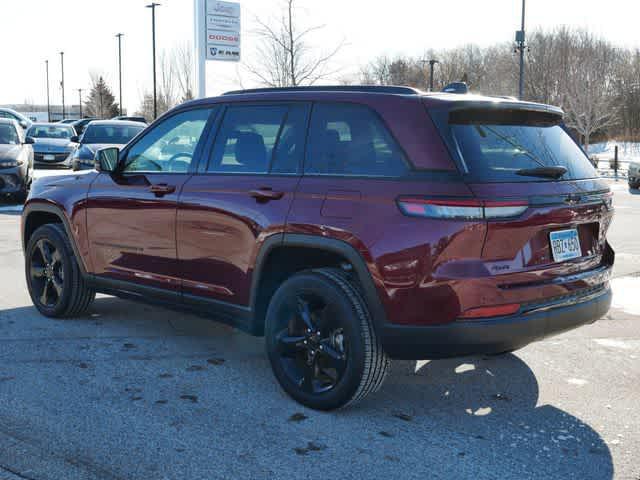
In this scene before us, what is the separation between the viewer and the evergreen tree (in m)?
82.0

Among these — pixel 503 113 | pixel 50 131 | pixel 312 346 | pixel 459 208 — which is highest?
pixel 50 131

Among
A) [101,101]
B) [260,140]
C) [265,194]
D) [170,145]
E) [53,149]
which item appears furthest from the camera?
[101,101]

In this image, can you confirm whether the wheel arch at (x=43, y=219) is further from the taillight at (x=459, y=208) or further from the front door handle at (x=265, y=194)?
the taillight at (x=459, y=208)

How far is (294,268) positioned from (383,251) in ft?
2.75

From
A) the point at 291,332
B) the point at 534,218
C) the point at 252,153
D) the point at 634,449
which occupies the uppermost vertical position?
the point at 252,153

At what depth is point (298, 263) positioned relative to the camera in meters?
4.39

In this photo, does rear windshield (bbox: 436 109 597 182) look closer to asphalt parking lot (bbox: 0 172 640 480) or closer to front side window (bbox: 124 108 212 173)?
asphalt parking lot (bbox: 0 172 640 480)

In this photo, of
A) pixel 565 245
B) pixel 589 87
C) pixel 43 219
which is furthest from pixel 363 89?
pixel 589 87

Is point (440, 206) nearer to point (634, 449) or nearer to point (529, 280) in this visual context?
point (529, 280)

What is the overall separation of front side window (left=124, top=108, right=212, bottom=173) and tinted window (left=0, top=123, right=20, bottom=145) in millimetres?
10523

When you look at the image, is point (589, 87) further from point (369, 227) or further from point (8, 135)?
point (369, 227)

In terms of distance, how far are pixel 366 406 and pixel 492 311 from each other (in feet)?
3.15

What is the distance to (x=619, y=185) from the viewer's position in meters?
24.5

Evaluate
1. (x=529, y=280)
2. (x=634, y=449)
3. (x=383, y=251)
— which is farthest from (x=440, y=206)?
(x=634, y=449)
